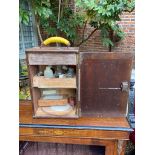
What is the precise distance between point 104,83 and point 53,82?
284 millimetres

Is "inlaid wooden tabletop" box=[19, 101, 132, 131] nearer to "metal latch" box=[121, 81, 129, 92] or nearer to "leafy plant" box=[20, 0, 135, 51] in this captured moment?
"metal latch" box=[121, 81, 129, 92]

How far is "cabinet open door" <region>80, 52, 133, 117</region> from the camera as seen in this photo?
1071 mm

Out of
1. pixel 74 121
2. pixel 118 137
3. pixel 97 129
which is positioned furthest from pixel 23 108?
pixel 118 137

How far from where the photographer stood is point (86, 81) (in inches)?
44.3

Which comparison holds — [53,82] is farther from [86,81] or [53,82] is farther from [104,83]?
[104,83]

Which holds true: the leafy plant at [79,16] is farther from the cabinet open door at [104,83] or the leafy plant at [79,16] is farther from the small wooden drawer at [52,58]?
the cabinet open door at [104,83]

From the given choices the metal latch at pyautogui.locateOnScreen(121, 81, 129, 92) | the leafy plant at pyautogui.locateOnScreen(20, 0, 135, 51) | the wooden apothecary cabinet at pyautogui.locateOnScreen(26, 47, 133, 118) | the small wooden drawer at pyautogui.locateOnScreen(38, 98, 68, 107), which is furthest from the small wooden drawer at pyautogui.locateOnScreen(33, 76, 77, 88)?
the leafy plant at pyautogui.locateOnScreen(20, 0, 135, 51)

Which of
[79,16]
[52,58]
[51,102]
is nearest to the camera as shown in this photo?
[52,58]

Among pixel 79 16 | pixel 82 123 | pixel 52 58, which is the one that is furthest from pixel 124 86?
pixel 79 16

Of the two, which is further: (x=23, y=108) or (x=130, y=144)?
(x=130, y=144)

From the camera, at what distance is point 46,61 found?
1079mm
